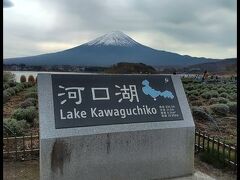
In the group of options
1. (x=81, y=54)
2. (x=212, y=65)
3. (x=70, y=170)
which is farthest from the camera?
(x=81, y=54)

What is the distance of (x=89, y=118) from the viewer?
18.6ft

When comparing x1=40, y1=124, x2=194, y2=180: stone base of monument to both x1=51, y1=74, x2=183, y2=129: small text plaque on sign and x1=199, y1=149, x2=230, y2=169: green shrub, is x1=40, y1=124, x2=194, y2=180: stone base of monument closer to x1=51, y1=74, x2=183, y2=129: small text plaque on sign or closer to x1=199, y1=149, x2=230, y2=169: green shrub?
x1=51, y1=74, x2=183, y2=129: small text plaque on sign

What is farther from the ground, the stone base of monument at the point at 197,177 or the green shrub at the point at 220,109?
the green shrub at the point at 220,109

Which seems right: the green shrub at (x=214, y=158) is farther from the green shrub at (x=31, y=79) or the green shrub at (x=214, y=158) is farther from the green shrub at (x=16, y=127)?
the green shrub at (x=31, y=79)

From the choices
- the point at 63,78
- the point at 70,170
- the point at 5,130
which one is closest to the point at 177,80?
the point at 63,78

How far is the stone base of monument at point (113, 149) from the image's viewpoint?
5344 millimetres

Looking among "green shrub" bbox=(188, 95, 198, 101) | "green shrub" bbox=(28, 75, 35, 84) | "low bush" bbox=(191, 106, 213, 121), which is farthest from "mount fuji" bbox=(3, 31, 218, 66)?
"low bush" bbox=(191, 106, 213, 121)

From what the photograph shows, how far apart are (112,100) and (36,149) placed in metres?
2.33

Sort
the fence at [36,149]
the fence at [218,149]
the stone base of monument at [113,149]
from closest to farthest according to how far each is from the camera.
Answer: the stone base of monument at [113,149], the fence at [218,149], the fence at [36,149]

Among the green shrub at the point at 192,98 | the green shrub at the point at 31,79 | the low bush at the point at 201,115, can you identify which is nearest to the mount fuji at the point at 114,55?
the green shrub at the point at 31,79

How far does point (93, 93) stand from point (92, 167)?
1195 millimetres

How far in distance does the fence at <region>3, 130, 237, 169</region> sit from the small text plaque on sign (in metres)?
1.38

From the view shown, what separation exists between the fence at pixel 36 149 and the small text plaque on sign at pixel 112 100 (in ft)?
4.51

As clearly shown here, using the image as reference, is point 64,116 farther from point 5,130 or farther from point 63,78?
point 5,130
